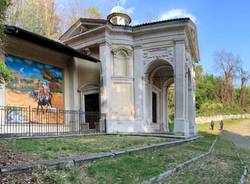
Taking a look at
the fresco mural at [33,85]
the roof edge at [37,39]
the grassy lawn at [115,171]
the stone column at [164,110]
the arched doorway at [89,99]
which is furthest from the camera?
the stone column at [164,110]

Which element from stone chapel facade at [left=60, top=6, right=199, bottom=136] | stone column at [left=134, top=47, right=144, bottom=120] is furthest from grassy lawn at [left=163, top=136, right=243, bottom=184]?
stone column at [left=134, top=47, right=144, bottom=120]

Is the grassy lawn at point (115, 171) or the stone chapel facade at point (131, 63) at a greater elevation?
the stone chapel facade at point (131, 63)

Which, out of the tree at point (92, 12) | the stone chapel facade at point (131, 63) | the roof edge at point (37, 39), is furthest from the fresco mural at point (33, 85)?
the tree at point (92, 12)

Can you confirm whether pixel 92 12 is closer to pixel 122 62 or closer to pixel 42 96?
pixel 122 62

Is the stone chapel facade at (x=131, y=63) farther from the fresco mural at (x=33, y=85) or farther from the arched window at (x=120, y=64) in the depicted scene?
the fresco mural at (x=33, y=85)

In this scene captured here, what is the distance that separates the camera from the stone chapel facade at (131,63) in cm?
1944

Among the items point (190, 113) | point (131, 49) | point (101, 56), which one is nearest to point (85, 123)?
point (101, 56)

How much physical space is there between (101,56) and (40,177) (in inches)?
607

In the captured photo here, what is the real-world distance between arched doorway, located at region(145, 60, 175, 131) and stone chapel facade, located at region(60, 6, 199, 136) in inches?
20.8

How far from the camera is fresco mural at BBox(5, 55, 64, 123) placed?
15.8m

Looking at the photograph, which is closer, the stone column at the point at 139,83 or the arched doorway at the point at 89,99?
the stone column at the point at 139,83

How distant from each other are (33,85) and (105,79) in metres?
→ 4.71

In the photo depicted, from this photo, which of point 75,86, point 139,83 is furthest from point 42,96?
point 139,83

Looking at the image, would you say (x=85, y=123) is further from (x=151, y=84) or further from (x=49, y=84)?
(x=151, y=84)
